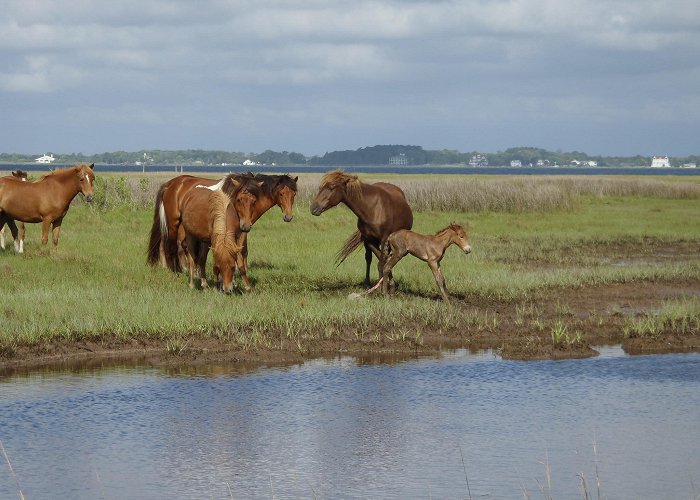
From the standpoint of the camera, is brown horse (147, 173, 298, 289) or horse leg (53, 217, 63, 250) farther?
horse leg (53, 217, 63, 250)

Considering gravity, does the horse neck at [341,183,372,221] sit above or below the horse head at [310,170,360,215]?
below

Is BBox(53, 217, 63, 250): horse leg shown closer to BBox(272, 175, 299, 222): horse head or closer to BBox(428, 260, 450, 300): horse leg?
BBox(272, 175, 299, 222): horse head

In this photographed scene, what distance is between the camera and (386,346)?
1363 cm

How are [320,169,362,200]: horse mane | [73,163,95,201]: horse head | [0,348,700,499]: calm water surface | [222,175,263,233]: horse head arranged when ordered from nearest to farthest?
1. [0,348,700,499]: calm water surface
2. [222,175,263,233]: horse head
3. [320,169,362,200]: horse mane
4. [73,163,95,201]: horse head

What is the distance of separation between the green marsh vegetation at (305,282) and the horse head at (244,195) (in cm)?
117

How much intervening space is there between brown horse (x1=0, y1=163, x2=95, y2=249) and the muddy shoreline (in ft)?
25.0

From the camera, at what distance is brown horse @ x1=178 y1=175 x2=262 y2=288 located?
51.5 ft

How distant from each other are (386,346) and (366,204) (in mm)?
3531

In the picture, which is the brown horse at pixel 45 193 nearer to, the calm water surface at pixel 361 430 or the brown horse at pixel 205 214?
the brown horse at pixel 205 214

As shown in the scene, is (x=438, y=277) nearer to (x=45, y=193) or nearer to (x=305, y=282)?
(x=305, y=282)

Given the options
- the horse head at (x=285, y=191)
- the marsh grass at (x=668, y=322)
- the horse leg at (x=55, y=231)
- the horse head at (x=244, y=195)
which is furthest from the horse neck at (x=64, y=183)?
the marsh grass at (x=668, y=322)

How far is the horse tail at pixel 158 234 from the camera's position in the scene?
60.4 feet

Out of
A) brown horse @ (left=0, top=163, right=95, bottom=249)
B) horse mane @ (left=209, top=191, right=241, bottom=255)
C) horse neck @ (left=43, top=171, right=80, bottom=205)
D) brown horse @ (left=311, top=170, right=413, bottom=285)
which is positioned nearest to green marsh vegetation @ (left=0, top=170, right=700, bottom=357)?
horse mane @ (left=209, top=191, right=241, bottom=255)

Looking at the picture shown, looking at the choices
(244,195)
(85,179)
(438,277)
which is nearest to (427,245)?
(438,277)
